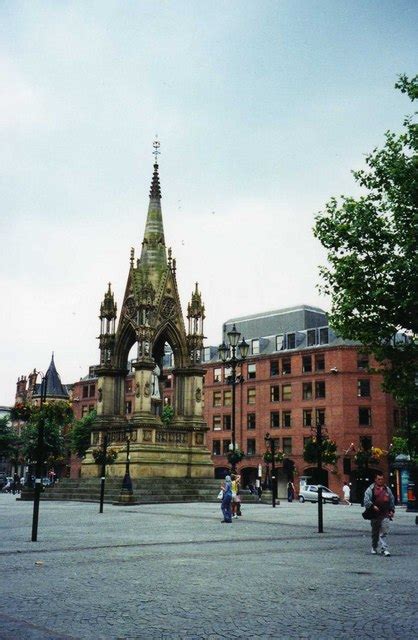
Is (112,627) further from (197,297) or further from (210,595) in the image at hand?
(197,297)

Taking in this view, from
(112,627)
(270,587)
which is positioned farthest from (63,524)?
(112,627)

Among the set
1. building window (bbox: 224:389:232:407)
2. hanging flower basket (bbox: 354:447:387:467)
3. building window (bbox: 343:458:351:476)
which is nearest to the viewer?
hanging flower basket (bbox: 354:447:387:467)

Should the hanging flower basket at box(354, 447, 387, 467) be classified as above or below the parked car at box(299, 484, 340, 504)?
above

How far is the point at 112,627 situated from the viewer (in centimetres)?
741

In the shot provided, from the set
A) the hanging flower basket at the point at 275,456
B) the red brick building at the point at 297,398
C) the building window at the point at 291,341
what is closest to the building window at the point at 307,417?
the red brick building at the point at 297,398

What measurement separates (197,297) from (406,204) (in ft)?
70.5

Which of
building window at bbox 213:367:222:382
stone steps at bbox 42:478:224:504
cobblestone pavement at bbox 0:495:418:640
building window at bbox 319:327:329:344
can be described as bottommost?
cobblestone pavement at bbox 0:495:418:640

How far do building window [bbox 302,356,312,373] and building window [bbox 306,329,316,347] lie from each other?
5.97 feet

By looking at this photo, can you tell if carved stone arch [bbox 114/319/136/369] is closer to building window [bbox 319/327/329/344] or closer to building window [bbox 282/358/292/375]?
building window [bbox 282/358/292/375]

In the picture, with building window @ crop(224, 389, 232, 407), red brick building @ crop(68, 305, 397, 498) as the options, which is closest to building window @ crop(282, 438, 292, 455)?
red brick building @ crop(68, 305, 397, 498)

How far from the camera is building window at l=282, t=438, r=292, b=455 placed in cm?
7750

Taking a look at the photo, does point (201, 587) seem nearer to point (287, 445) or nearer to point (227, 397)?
point (287, 445)

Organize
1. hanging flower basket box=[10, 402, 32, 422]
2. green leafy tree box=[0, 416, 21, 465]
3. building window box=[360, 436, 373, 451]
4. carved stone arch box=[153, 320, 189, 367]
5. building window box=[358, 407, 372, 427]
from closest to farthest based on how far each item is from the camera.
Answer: hanging flower basket box=[10, 402, 32, 422] → carved stone arch box=[153, 320, 189, 367] → building window box=[360, 436, 373, 451] → building window box=[358, 407, 372, 427] → green leafy tree box=[0, 416, 21, 465]

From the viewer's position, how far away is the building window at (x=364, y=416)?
242ft
